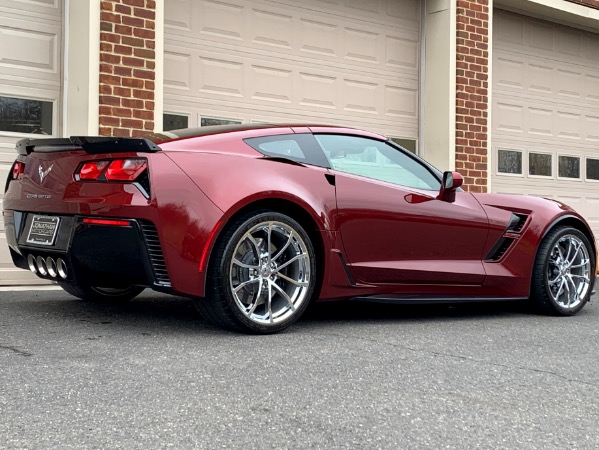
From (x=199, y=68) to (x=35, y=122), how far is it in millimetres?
1776

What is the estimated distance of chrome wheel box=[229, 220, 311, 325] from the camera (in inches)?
174

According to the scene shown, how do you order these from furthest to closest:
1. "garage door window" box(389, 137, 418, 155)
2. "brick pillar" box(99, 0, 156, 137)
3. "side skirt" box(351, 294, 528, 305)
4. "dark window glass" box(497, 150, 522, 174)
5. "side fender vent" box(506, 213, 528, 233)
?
"dark window glass" box(497, 150, 522, 174) < "garage door window" box(389, 137, 418, 155) < "brick pillar" box(99, 0, 156, 137) < "side fender vent" box(506, 213, 528, 233) < "side skirt" box(351, 294, 528, 305)

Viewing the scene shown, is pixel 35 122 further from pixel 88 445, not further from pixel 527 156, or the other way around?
pixel 527 156

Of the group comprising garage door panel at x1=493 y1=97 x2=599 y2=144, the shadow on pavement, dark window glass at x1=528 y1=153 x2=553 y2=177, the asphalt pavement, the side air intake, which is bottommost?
the asphalt pavement

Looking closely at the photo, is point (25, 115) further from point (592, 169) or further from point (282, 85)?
point (592, 169)

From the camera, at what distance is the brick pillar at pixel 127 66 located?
7.41m

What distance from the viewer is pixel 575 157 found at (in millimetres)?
11969

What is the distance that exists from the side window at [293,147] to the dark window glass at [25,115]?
11.2 feet

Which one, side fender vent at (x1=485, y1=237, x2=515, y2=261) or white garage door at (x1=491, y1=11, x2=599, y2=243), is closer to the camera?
side fender vent at (x1=485, y1=237, x2=515, y2=261)

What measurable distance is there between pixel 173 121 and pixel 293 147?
3588mm

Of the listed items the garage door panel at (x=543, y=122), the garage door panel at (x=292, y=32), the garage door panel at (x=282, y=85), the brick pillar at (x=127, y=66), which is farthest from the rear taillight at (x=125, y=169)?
the garage door panel at (x=543, y=122)

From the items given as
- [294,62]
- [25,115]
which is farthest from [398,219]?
A: [294,62]

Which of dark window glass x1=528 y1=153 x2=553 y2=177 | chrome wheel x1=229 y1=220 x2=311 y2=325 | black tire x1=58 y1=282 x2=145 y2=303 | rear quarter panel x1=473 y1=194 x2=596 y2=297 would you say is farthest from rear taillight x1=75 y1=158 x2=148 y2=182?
dark window glass x1=528 y1=153 x2=553 y2=177

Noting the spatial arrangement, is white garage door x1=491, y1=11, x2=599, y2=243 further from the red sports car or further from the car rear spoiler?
Result: the car rear spoiler
